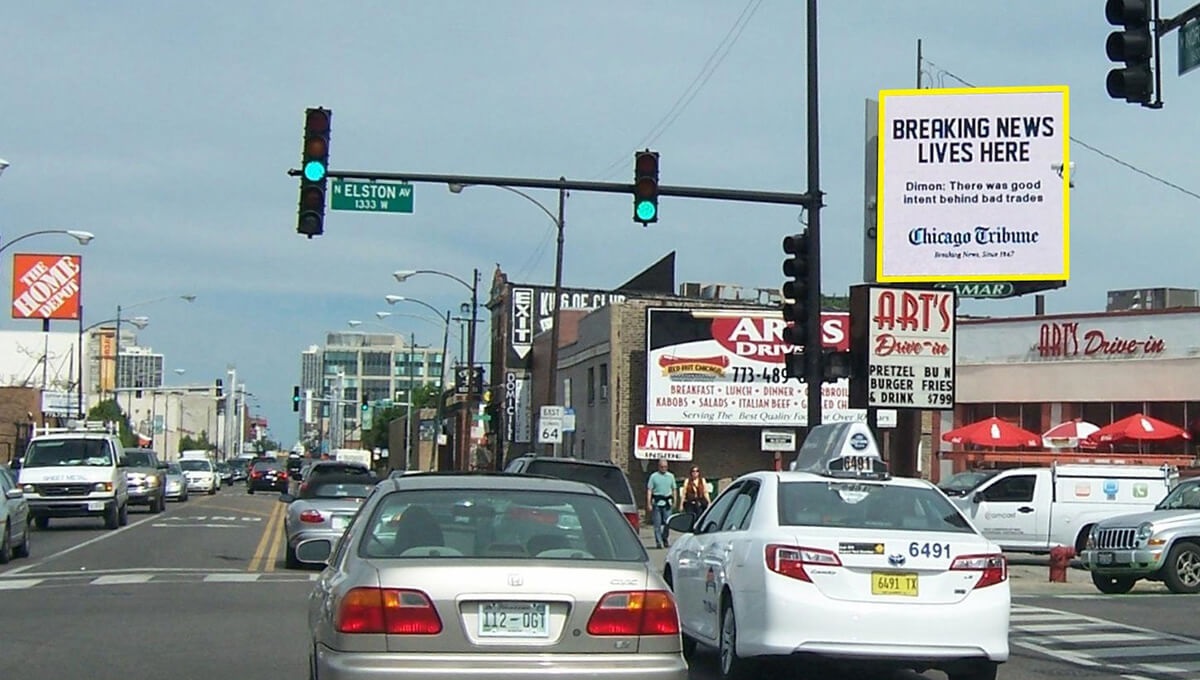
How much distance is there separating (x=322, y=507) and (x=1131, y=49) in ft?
45.0

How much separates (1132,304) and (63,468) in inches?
1377

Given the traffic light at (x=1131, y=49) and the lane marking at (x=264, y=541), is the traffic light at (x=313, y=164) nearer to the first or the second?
the lane marking at (x=264, y=541)

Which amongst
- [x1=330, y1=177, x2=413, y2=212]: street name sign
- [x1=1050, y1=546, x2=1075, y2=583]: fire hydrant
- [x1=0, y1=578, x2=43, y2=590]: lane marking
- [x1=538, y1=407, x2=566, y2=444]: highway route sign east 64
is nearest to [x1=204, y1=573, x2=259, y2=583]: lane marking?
[x1=0, y1=578, x2=43, y2=590]: lane marking

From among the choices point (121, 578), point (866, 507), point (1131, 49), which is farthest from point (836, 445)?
point (121, 578)

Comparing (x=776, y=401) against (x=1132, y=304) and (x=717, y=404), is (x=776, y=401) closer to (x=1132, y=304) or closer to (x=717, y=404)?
(x=717, y=404)

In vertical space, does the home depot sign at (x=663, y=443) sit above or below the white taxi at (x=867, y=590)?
above

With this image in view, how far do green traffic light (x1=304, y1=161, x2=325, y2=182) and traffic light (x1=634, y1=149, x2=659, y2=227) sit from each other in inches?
161

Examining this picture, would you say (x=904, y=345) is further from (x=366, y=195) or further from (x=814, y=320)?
(x=366, y=195)

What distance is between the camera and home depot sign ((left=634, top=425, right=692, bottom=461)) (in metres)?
36.7

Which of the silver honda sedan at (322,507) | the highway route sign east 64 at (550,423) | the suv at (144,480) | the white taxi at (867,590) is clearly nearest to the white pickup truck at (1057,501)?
the highway route sign east 64 at (550,423)

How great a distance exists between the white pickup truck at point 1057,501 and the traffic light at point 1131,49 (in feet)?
54.0

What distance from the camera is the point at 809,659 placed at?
10.5m

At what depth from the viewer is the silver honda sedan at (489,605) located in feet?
24.0

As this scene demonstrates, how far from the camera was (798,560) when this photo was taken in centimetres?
1044
